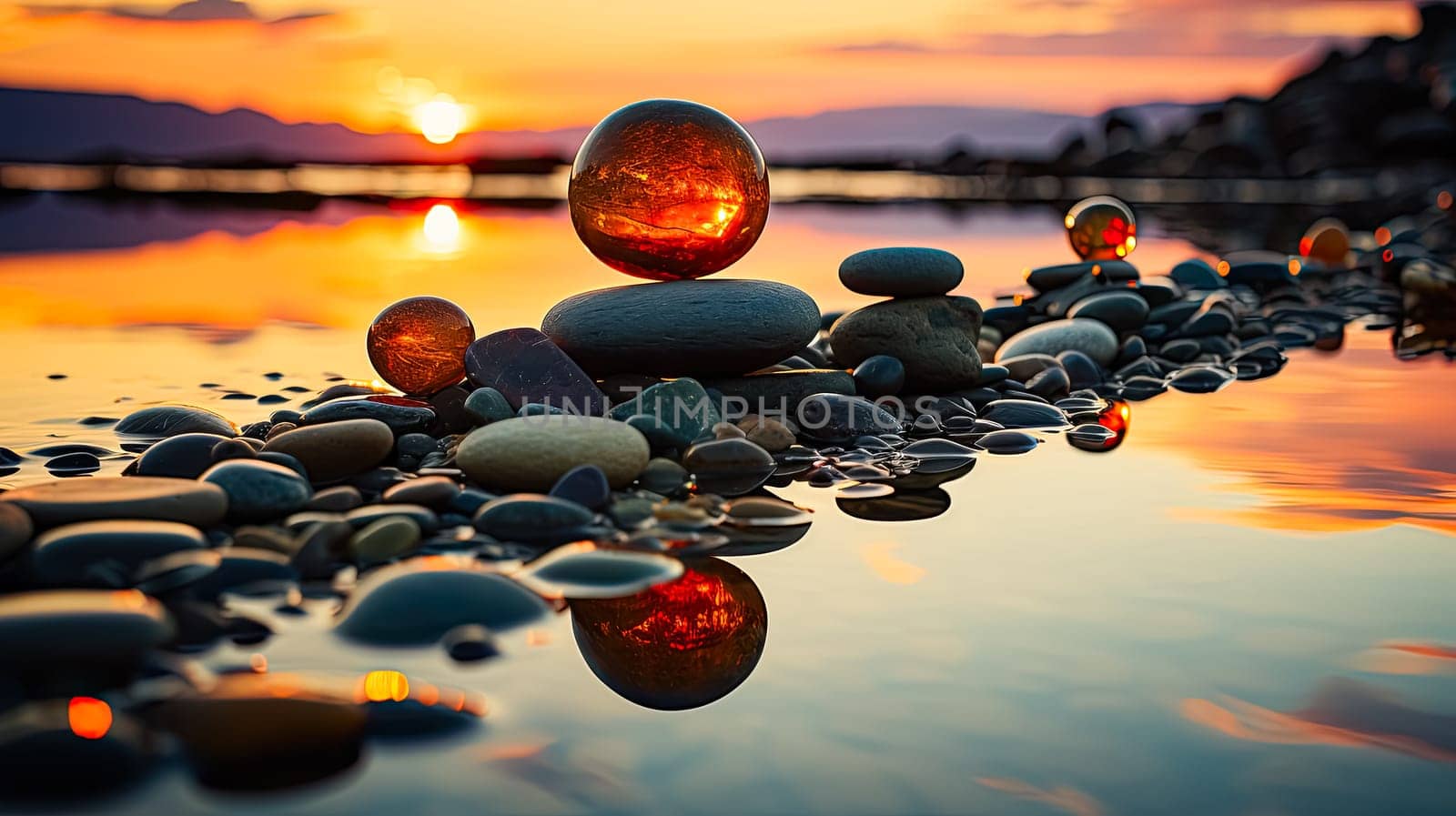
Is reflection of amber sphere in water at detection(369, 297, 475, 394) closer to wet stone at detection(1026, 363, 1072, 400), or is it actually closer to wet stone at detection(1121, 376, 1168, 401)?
wet stone at detection(1026, 363, 1072, 400)

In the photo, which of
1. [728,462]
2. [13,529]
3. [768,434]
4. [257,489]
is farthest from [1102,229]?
[13,529]

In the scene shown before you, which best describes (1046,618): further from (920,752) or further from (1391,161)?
(1391,161)

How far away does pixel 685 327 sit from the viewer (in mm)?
6422

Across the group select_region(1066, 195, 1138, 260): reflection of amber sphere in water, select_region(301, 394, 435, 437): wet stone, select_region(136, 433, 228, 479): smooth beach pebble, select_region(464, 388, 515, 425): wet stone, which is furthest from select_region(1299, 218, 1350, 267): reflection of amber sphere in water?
select_region(136, 433, 228, 479): smooth beach pebble

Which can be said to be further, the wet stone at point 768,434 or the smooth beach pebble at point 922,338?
the smooth beach pebble at point 922,338

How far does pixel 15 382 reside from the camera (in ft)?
25.6

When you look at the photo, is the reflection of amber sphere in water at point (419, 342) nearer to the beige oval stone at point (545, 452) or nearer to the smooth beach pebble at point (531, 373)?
the smooth beach pebble at point (531, 373)

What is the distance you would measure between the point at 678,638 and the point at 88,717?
1.47 metres

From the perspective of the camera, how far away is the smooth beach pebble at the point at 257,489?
441cm

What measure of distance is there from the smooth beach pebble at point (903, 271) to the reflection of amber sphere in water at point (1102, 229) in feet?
13.1

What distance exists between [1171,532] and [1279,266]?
1025cm

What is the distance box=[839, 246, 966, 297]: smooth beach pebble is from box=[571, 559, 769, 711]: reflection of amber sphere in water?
12.4 feet

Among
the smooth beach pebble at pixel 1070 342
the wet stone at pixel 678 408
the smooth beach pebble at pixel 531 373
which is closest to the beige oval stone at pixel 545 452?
the wet stone at pixel 678 408

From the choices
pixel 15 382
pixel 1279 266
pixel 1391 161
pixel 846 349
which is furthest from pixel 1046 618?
pixel 1391 161
